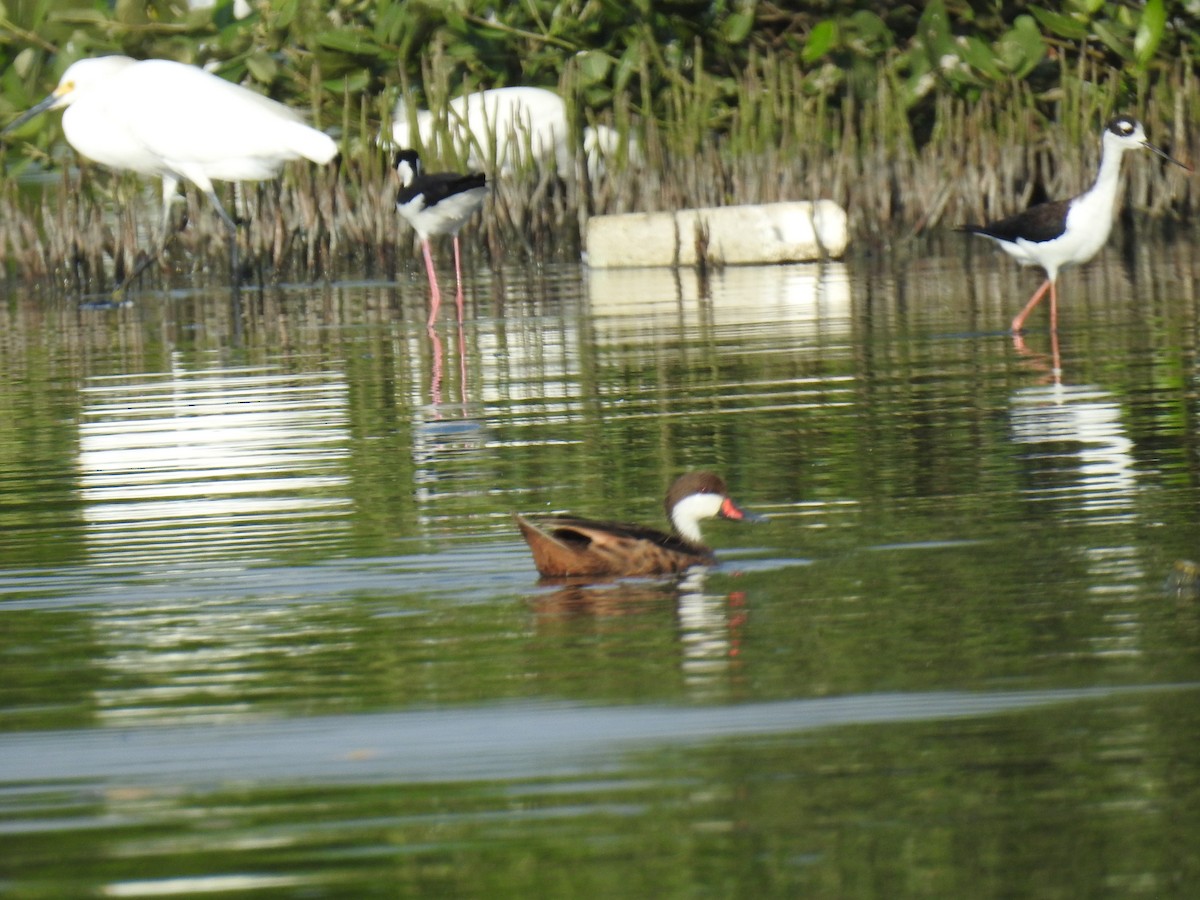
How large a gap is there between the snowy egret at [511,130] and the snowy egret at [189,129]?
1938mm

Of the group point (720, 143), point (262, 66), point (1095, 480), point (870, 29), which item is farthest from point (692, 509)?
point (720, 143)

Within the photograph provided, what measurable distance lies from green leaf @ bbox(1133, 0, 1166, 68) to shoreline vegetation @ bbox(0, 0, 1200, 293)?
0.11ft

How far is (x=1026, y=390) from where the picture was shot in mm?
8781

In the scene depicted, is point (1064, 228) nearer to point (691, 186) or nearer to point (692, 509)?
point (692, 509)

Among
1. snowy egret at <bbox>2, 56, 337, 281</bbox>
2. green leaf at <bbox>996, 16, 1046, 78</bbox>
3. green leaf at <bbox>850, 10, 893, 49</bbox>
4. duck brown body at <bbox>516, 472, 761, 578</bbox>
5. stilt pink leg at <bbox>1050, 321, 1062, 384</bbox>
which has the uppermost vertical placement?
green leaf at <bbox>850, 10, 893, 49</bbox>

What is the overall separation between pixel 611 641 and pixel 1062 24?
15892mm

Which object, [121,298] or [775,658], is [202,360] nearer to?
[121,298]

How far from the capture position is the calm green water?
3.25 metres

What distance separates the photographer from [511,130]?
19.8 meters

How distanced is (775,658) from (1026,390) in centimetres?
458

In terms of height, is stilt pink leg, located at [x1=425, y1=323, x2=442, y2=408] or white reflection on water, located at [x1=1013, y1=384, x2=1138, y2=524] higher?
stilt pink leg, located at [x1=425, y1=323, x2=442, y2=408]

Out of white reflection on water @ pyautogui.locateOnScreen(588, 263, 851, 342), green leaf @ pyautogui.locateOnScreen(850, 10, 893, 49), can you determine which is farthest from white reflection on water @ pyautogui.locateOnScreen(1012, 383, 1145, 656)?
green leaf @ pyautogui.locateOnScreen(850, 10, 893, 49)

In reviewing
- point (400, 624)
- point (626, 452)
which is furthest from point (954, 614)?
point (626, 452)

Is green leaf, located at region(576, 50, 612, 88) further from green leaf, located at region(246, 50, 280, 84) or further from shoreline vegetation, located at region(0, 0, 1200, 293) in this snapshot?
green leaf, located at region(246, 50, 280, 84)
